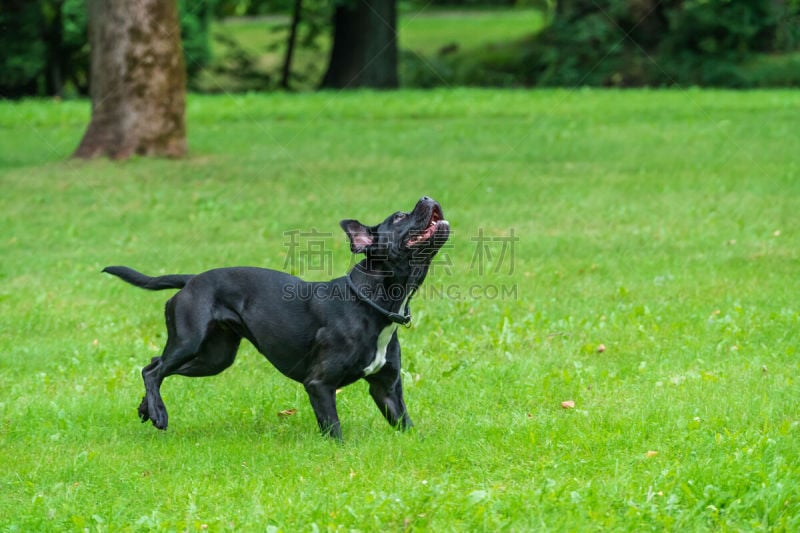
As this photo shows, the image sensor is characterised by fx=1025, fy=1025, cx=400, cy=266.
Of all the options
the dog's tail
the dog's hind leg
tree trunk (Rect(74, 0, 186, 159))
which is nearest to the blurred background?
tree trunk (Rect(74, 0, 186, 159))

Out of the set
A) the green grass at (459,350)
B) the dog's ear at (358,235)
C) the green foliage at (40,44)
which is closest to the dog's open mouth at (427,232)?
the dog's ear at (358,235)

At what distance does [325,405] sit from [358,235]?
1.00m

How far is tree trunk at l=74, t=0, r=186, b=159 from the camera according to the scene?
16.2m

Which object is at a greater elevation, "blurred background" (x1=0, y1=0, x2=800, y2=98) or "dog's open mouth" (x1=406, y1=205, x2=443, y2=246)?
"dog's open mouth" (x1=406, y1=205, x2=443, y2=246)

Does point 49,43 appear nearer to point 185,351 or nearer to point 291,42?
point 291,42

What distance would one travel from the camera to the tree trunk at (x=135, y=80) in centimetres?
1620

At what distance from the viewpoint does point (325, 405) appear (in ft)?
19.5

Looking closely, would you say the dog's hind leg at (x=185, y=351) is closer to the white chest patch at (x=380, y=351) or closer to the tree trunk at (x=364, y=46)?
the white chest patch at (x=380, y=351)

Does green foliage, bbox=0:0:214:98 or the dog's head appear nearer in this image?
the dog's head

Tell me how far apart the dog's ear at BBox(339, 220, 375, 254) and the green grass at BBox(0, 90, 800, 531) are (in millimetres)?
1132

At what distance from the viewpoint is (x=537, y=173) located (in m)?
16.0

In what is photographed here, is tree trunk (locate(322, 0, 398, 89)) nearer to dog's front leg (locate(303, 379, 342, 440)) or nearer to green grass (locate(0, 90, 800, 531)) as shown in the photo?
green grass (locate(0, 90, 800, 531))

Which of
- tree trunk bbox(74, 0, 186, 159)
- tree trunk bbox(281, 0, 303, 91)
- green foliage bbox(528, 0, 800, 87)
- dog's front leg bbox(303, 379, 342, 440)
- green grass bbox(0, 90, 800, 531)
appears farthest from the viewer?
tree trunk bbox(281, 0, 303, 91)

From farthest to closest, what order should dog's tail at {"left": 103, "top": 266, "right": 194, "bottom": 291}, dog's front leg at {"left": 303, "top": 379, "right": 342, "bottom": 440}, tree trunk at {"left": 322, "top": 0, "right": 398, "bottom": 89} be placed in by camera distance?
tree trunk at {"left": 322, "top": 0, "right": 398, "bottom": 89} < dog's tail at {"left": 103, "top": 266, "right": 194, "bottom": 291} < dog's front leg at {"left": 303, "top": 379, "right": 342, "bottom": 440}
